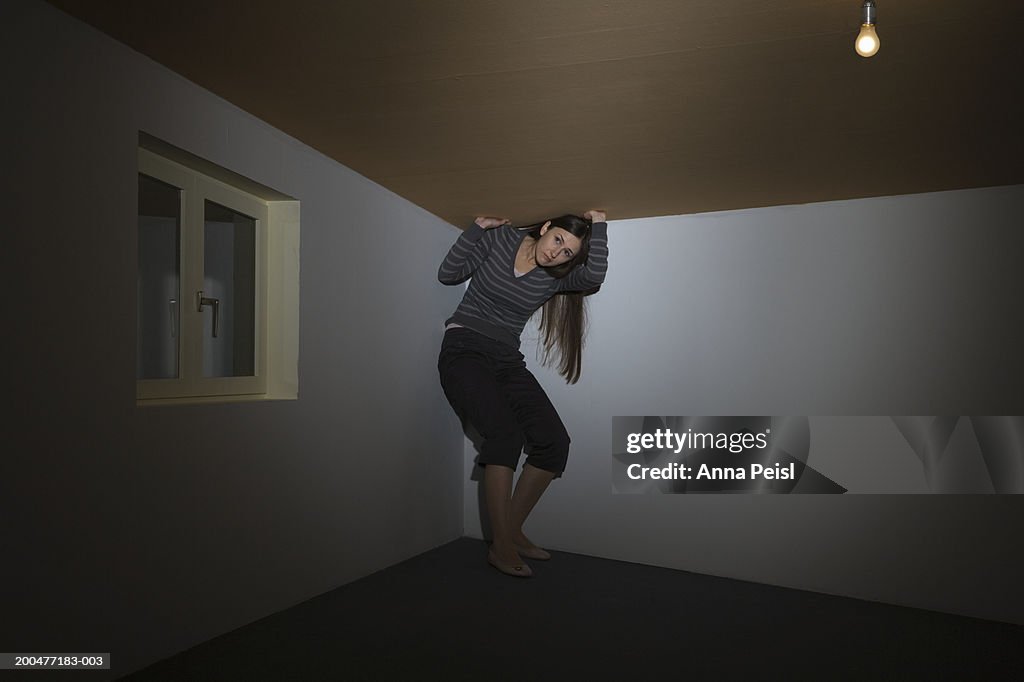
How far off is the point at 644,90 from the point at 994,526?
88.1 inches

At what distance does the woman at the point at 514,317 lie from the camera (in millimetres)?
3684

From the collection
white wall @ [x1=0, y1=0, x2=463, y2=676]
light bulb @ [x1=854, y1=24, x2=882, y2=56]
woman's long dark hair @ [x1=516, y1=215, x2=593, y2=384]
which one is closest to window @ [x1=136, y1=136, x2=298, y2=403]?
white wall @ [x1=0, y1=0, x2=463, y2=676]

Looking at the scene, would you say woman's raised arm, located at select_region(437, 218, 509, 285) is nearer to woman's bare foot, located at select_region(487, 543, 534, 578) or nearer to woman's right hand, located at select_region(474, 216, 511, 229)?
woman's right hand, located at select_region(474, 216, 511, 229)

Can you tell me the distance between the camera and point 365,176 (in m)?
3.39

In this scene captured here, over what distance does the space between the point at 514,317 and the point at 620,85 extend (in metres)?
1.77

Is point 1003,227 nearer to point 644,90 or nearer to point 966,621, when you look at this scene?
point 966,621

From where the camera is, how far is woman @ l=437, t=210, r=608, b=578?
3.68 m

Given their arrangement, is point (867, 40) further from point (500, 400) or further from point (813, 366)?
point (500, 400)

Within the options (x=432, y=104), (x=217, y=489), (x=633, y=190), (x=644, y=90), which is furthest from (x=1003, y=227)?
(x=217, y=489)

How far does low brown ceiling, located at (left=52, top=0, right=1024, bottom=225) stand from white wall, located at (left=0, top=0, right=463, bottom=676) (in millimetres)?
151

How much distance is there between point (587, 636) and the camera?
264 centimetres

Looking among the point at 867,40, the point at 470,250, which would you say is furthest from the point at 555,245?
the point at 867,40

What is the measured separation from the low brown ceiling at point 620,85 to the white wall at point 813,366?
273 mm

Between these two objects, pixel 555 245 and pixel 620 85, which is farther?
pixel 555 245
